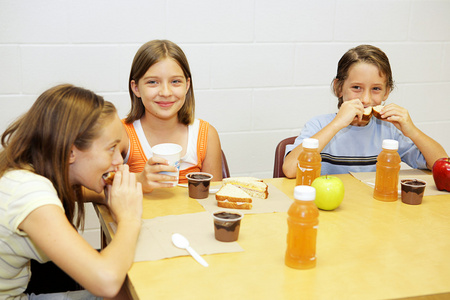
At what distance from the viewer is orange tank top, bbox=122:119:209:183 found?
2.09 m

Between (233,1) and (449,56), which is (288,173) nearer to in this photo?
(233,1)

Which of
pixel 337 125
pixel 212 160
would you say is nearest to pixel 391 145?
pixel 337 125

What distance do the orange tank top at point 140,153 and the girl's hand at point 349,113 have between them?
612 mm

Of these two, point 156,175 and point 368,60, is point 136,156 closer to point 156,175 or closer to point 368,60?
point 156,175

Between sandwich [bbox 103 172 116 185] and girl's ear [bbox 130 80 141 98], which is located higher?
girl's ear [bbox 130 80 141 98]

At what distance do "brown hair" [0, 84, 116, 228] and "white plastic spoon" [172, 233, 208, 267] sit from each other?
15.0 inches

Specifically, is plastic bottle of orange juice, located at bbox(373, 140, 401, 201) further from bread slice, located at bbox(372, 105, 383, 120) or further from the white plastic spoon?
the white plastic spoon

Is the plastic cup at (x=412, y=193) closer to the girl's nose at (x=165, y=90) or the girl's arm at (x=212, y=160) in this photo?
the girl's arm at (x=212, y=160)

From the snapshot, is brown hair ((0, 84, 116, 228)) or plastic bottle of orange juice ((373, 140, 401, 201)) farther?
plastic bottle of orange juice ((373, 140, 401, 201))

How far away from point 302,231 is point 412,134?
1141 millimetres

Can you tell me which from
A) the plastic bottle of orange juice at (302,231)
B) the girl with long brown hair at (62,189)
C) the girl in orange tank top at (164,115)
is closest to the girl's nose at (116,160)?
the girl with long brown hair at (62,189)

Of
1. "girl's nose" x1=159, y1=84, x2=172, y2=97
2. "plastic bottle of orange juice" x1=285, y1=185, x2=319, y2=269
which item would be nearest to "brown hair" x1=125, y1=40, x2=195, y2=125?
"girl's nose" x1=159, y1=84, x2=172, y2=97

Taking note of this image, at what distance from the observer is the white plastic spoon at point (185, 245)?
1.18 metres

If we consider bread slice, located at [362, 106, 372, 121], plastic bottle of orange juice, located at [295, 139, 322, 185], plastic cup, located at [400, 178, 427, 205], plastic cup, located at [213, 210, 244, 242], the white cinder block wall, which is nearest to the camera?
plastic cup, located at [213, 210, 244, 242]
